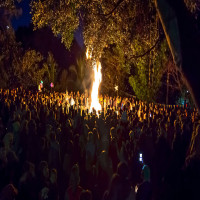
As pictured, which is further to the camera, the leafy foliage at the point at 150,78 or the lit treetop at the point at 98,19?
the leafy foliage at the point at 150,78

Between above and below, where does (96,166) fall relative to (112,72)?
below

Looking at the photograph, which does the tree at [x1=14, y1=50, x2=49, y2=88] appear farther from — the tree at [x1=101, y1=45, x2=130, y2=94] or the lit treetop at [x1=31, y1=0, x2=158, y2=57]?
the lit treetop at [x1=31, y1=0, x2=158, y2=57]

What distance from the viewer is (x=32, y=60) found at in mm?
22906

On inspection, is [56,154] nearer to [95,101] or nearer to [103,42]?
[103,42]

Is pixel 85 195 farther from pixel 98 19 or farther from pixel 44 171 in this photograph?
pixel 98 19

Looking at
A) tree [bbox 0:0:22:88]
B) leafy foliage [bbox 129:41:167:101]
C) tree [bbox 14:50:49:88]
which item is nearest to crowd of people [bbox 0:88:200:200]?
leafy foliage [bbox 129:41:167:101]

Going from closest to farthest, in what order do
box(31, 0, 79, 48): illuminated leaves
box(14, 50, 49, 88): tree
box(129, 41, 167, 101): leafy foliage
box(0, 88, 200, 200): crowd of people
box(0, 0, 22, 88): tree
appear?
box(0, 88, 200, 200): crowd of people, box(31, 0, 79, 48): illuminated leaves, box(129, 41, 167, 101): leafy foliage, box(0, 0, 22, 88): tree, box(14, 50, 49, 88): tree

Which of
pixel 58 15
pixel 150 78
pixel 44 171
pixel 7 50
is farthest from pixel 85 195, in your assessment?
pixel 7 50

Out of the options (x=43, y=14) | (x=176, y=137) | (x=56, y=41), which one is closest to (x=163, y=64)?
(x=43, y=14)

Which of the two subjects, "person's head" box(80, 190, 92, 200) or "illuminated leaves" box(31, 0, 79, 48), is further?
"illuminated leaves" box(31, 0, 79, 48)

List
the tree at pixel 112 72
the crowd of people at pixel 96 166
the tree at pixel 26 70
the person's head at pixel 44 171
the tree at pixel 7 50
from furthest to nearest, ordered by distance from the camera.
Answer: the tree at pixel 26 70
the tree at pixel 7 50
the tree at pixel 112 72
the person's head at pixel 44 171
the crowd of people at pixel 96 166

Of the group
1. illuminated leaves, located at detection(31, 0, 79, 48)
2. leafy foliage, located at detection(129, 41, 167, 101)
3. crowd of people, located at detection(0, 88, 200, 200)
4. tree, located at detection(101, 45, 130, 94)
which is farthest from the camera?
tree, located at detection(101, 45, 130, 94)

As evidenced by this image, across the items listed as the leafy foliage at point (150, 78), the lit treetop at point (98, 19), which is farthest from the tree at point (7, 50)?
the lit treetop at point (98, 19)

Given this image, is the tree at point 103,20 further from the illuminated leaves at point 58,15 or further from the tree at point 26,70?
the tree at point 26,70
